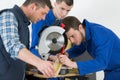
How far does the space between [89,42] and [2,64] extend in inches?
24.9

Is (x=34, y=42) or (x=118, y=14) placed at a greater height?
(x=118, y=14)

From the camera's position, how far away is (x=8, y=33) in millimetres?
1132

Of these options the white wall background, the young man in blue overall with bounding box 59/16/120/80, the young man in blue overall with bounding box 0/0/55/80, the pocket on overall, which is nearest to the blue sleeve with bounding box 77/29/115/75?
the young man in blue overall with bounding box 59/16/120/80

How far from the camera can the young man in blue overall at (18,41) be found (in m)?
1.10

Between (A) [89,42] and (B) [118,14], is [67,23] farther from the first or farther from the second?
(B) [118,14]

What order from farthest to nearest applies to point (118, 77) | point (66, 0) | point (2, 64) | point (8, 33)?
point (66, 0) < point (118, 77) < point (2, 64) < point (8, 33)

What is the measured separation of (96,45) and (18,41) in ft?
2.01

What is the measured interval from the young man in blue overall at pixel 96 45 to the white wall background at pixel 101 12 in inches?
18.5

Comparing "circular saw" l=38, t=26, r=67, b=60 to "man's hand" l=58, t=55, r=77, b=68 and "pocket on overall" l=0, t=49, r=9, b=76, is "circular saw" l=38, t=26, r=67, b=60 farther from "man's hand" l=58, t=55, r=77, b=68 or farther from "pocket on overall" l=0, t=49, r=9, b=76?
"pocket on overall" l=0, t=49, r=9, b=76

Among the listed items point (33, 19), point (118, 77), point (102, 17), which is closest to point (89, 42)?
point (118, 77)

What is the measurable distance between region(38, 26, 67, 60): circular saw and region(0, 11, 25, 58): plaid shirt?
0.30 metres

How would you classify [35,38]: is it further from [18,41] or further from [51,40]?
[18,41]

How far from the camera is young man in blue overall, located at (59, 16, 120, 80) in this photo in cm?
153

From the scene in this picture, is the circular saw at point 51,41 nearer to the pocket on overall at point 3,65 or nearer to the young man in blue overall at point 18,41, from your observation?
the young man in blue overall at point 18,41
